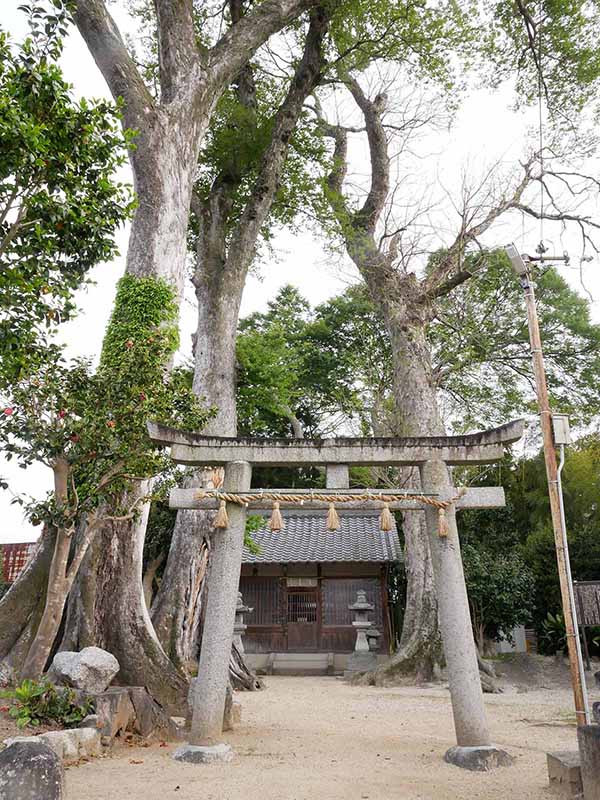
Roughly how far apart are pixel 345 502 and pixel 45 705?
3.11 meters

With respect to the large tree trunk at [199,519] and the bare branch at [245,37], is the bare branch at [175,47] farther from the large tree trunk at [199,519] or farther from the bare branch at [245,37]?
the large tree trunk at [199,519]

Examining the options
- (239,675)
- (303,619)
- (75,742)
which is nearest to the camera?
(75,742)

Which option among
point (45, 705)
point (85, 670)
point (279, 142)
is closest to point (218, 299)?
point (279, 142)

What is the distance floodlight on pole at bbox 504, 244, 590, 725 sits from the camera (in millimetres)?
5629

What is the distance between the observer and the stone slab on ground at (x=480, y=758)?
525 centimetres

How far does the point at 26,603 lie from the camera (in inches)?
257

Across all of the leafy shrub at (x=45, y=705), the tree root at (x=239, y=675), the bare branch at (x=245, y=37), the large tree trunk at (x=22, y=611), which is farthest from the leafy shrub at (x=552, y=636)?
the bare branch at (x=245, y=37)

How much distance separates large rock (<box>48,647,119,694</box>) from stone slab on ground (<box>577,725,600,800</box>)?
13.3 feet

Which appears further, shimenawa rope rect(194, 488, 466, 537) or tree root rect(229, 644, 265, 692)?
tree root rect(229, 644, 265, 692)

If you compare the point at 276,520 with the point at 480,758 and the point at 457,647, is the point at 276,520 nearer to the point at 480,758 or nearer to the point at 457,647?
the point at 457,647

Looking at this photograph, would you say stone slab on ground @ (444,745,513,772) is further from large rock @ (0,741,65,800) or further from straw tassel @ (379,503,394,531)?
large rock @ (0,741,65,800)

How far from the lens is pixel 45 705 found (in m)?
5.29

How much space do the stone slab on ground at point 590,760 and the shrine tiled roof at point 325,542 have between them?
11955 millimetres

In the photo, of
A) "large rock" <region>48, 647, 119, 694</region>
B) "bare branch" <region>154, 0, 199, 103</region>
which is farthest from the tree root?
"bare branch" <region>154, 0, 199, 103</region>
